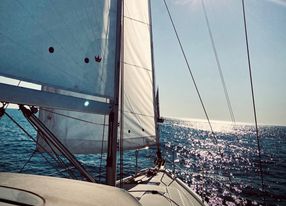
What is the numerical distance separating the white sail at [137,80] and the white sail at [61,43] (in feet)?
5.56

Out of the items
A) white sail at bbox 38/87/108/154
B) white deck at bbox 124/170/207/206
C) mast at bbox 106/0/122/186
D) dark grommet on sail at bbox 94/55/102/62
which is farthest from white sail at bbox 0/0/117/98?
white deck at bbox 124/170/207/206

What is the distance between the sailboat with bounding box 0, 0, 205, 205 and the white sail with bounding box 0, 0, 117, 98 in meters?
0.01

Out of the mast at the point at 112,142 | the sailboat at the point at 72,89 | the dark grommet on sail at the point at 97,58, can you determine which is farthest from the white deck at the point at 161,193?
the dark grommet on sail at the point at 97,58

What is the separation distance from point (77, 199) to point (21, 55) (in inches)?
84.3

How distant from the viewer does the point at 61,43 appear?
3453mm

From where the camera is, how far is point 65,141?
16.6 ft

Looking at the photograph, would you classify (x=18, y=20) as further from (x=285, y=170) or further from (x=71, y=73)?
(x=285, y=170)

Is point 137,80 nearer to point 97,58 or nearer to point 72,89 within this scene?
point 97,58

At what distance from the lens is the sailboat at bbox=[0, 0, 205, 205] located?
6.33 feet

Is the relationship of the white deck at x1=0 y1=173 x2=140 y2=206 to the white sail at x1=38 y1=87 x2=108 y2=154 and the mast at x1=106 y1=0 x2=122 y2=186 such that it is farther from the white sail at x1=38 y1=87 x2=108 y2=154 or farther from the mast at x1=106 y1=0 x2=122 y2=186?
the white sail at x1=38 y1=87 x2=108 y2=154

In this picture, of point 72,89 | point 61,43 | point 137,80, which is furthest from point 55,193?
point 137,80

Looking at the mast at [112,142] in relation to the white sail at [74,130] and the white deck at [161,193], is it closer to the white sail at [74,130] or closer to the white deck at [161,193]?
the white deck at [161,193]

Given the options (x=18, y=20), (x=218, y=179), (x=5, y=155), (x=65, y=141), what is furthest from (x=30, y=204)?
(x=218, y=179)

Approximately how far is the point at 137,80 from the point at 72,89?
2897 millimetres
